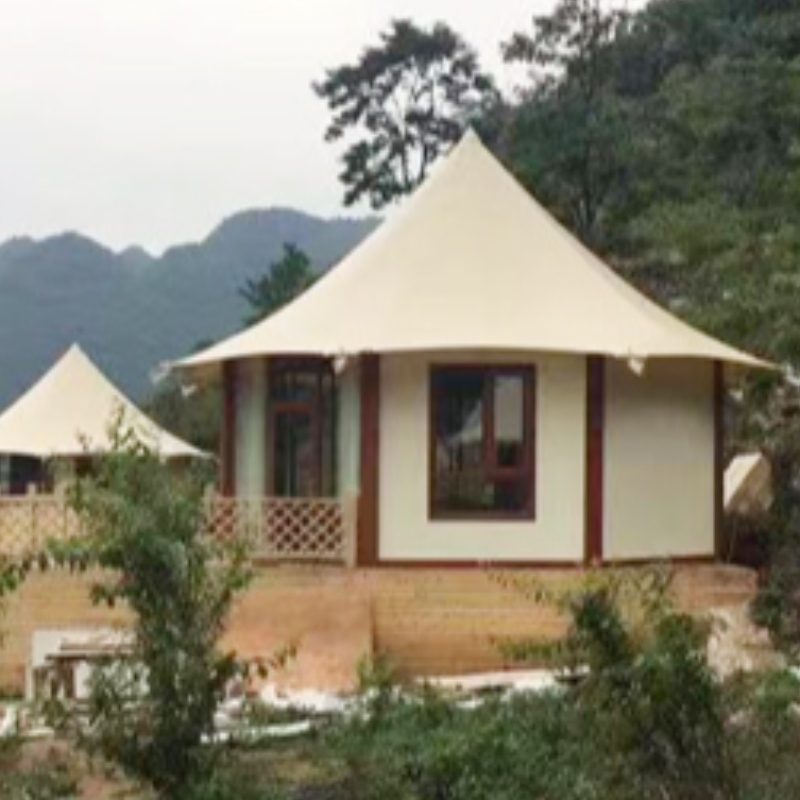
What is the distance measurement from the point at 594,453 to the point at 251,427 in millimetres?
3279

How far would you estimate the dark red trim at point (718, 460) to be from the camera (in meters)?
19.2

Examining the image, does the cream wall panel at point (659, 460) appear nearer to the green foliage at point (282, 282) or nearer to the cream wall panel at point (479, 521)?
the cream wall panel at point (479, 521)

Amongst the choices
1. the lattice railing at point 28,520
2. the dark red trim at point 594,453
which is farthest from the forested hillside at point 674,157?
the lattice railing at point 28,520

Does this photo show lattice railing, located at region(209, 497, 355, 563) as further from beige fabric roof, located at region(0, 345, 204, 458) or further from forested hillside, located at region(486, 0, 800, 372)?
beige fabric roof, located at region(0, 345, 204, 458)

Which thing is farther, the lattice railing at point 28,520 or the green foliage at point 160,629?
the lattice railing at point 28,520

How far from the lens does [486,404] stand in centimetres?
1806

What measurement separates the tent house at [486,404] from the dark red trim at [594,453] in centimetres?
2

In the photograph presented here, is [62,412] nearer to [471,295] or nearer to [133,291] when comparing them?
[471,295]

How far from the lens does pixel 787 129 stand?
2942 centimetres

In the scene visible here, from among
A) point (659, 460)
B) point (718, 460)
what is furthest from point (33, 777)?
point (718, 460)

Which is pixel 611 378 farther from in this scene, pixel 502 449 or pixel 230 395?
→ pixel 230 395

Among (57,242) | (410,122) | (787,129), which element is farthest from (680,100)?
(57,242)

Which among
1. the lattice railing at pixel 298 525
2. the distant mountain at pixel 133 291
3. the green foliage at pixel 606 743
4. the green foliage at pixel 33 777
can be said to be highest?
the distant mountain at pixel 133 291

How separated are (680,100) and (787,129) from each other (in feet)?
7.70
